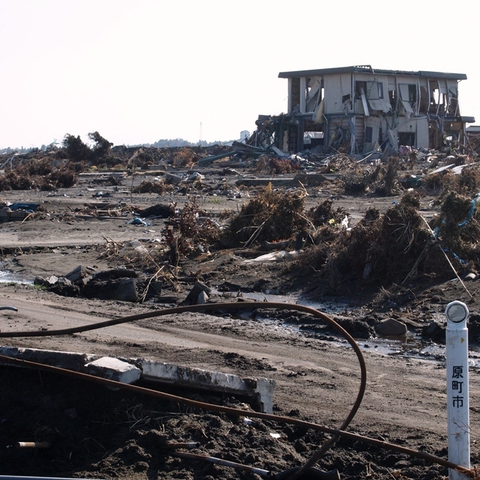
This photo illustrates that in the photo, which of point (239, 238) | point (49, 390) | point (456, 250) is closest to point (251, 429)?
point (49, 390)

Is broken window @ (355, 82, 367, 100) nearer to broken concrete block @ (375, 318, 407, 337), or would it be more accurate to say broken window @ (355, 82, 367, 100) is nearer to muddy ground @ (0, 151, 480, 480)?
muddy ground @ (0, 151, 480, 480)

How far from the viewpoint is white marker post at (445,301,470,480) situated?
382cm

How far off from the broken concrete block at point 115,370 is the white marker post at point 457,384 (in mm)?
2108

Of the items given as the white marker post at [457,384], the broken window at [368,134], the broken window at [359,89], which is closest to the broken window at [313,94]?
the broken window at [359,89]

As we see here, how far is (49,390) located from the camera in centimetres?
489

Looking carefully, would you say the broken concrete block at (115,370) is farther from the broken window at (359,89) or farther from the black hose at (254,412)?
the broken window at (359,89)

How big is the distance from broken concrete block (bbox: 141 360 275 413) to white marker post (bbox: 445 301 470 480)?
161 cm

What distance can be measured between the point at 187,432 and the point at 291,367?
91.0 inches

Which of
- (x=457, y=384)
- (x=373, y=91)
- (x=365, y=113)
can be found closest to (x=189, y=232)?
(x=457, y=384)

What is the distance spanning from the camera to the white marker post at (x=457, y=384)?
382 centimetres

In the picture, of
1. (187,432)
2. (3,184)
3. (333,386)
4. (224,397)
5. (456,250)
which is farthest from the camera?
(3,184)

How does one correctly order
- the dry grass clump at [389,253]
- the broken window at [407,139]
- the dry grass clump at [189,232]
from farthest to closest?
the broken window at [407,139] < the dry grass clump at [189,232] < the dry grass clump at [389,253]

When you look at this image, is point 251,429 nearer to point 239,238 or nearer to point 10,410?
point 10,410

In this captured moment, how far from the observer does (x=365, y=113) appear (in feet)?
145
